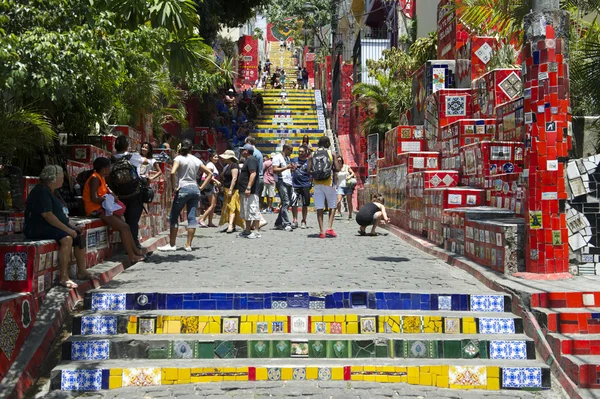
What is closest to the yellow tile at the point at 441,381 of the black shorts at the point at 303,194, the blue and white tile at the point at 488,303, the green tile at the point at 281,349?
the blue and white tile at the point at 488,303

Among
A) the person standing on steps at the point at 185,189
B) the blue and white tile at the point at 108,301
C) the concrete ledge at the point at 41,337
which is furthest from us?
the person standing on steps at the point at 185,189

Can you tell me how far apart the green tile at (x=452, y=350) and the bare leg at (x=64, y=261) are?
3.63 metres

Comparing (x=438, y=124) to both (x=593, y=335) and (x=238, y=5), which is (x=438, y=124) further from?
(x=238, y=5)

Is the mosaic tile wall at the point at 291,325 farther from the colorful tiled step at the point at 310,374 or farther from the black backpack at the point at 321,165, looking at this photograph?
the black backpack at the point at 321,165

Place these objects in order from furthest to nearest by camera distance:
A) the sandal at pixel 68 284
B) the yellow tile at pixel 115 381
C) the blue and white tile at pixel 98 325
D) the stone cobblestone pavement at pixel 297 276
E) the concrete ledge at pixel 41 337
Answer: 1. the sandal at pixel 68 284
2. the blue and white tile at pixel 98 325
3. the yellow tile at pixel 115 381
4. the stone cobblestone pavement at pixel 297 276
5. the concrete ledge at pixel 41 337

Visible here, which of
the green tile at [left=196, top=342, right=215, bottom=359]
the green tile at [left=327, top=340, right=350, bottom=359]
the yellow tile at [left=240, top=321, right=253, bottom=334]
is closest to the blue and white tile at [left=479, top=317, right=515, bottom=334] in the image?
the green tile at [left=327, top=340, right=350, bottom=359]

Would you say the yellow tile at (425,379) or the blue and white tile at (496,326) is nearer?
the yellow tile at (425,379)

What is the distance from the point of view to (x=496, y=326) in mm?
6004

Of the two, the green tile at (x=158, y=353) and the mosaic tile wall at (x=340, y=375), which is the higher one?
the green tile at (x=158, y=353)

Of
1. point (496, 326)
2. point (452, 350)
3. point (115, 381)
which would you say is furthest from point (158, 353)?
point (496, 326)

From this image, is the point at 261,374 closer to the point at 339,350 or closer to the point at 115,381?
the point at 339,350

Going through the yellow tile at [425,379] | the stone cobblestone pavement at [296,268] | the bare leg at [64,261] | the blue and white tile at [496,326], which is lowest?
the yellow tile at [425,379]

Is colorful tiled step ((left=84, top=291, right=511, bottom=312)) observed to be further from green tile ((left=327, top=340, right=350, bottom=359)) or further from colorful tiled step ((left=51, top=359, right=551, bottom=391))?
colorful tiled step ((left=51, top=359, right=551, bottom=391))

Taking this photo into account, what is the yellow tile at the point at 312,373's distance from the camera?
541cm
